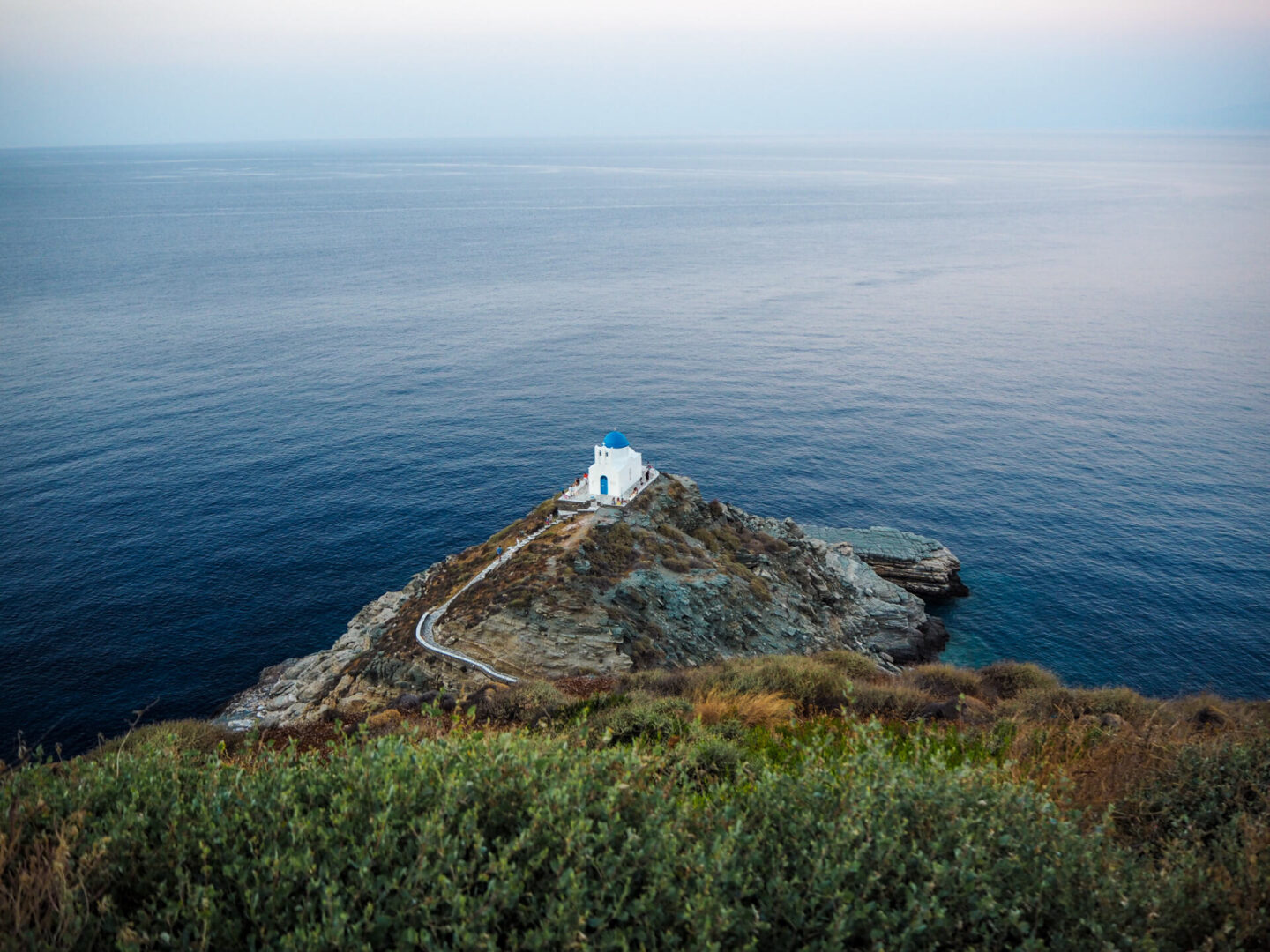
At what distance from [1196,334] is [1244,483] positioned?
43.0m

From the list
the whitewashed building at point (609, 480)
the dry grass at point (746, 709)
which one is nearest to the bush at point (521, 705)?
the dry grass at point (746, 709)

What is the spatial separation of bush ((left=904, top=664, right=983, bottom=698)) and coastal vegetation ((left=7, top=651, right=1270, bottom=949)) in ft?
40.4

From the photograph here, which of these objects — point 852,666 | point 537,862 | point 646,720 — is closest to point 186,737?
point 646,720

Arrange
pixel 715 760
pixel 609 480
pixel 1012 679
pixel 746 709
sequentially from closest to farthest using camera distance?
pixel 715 760 → pixel 746 709 → pixel 1012 679 → pixel 609 480

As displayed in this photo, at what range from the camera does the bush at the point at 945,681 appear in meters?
22.8

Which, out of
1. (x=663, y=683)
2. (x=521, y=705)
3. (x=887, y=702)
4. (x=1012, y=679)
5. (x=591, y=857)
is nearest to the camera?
(x=591, y=857)

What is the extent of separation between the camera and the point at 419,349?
9150 centimetres

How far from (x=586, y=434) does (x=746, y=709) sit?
172 ft

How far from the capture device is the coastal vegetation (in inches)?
267

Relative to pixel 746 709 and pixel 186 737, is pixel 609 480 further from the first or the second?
pixel 186 737

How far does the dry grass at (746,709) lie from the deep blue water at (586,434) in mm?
30211

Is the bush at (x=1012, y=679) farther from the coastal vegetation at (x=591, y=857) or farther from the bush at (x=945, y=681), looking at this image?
Result: the coastal vegetation at (x=591, y=857)

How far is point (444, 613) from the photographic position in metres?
36.2

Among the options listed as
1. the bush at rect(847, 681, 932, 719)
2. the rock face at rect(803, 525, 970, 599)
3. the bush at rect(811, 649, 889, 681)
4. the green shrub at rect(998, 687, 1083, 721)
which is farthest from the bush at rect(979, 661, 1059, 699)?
the rock face at rect(803, 525, 970, 599)
